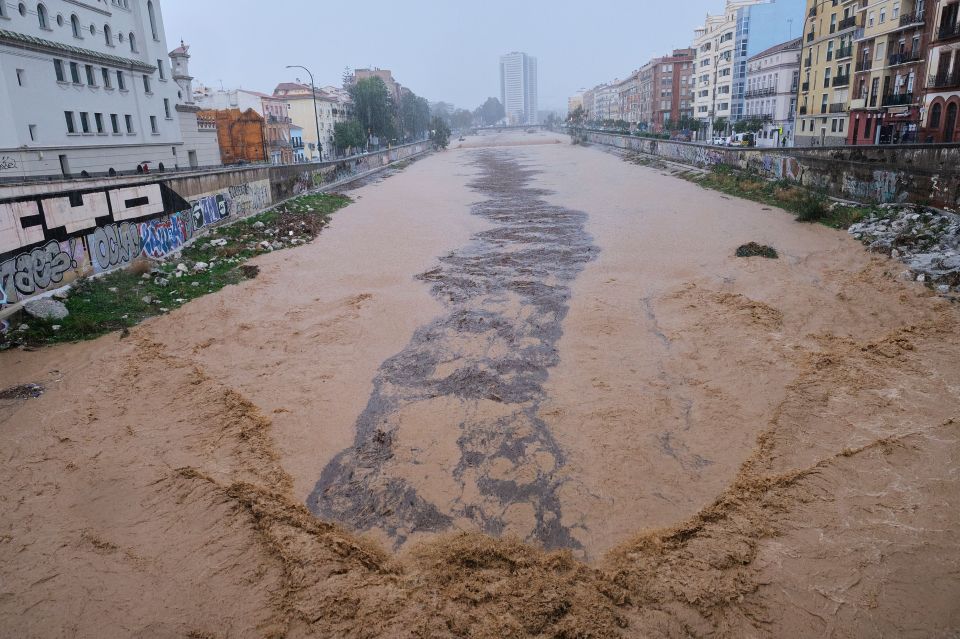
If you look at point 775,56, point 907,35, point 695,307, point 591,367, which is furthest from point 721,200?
point 775,56

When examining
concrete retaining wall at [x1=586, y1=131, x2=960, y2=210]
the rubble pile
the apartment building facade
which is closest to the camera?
the rubble pile

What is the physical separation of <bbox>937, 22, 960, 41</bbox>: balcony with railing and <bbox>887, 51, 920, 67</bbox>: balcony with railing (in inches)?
183

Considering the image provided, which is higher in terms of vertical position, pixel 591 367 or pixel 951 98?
pixel 951 98

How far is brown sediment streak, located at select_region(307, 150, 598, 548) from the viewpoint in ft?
28.6

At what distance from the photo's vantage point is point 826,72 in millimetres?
49938

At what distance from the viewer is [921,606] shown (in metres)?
6.70

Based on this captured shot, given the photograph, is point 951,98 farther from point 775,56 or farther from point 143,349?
point 143,349

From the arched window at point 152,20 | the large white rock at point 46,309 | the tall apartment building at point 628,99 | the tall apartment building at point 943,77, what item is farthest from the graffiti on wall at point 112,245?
the tall apartment building at point 628,99

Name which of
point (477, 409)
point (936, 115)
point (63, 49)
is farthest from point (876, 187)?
point (63, 49)

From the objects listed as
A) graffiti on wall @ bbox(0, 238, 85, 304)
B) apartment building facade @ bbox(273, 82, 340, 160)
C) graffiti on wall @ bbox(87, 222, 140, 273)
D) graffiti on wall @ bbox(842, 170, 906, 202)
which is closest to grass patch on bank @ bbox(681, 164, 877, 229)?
graffiti on wall @ bbox(842, 170, 906, 202)

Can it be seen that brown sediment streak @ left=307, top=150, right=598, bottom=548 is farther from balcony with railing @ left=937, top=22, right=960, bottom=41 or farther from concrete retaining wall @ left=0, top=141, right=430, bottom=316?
balcony with railing @ left=937, top=22, right=960, bottom=41

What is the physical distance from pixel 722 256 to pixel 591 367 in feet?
38.1

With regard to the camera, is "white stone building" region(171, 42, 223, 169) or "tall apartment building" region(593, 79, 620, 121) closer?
"white stone building" region(171, 42, 223, 169)

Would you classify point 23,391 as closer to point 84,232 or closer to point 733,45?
point 84,232
